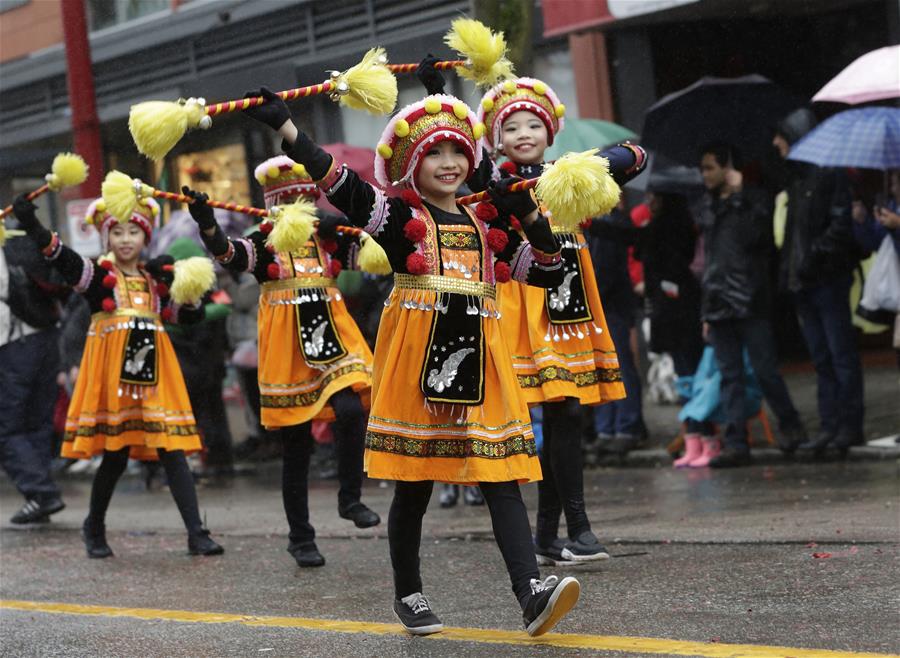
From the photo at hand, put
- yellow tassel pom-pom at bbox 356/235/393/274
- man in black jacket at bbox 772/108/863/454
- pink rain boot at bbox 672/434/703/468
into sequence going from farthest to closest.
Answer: pink rain boot at bbox 672/434/703/468 < man in black jacket at bbox 772/108/863/454 < yellow tassel pom-pom at bbox 356/235/393/274

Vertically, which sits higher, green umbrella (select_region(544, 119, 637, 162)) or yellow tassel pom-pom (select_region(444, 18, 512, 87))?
green umbrella (select_region(544, 119, 637, 162))

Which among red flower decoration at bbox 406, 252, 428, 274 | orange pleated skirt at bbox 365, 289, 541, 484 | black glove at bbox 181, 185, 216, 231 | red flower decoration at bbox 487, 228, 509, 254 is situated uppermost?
black glove at bbox 181, 185, 216, 231

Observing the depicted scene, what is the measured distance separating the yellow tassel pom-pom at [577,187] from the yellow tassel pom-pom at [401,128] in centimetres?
50

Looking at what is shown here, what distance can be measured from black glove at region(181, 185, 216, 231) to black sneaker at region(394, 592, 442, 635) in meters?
2.10

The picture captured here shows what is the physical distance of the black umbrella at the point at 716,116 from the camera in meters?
11.3

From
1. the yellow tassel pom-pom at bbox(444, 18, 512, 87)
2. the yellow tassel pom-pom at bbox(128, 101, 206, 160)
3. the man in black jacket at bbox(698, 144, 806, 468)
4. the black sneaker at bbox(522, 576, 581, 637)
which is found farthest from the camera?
the man in black jacket at bbox(698, 144, 806, 468)

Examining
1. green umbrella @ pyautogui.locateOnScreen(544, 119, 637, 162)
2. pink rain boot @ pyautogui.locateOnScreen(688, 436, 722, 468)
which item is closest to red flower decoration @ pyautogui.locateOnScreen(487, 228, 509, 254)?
pink rain boot @ pyautogui.locateOnScreen(688, 436, 722, 468)

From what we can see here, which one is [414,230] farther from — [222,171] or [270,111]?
[222,171]

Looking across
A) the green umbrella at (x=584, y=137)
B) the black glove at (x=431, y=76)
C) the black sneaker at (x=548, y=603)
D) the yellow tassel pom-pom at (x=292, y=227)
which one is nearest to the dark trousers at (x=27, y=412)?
the green umbrella at (x=584, y=137)

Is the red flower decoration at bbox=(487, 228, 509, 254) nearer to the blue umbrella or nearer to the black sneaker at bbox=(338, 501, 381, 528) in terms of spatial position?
the black sneaker at bbox=(338, 501, 381, 528)

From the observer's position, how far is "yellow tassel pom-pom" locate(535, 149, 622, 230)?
17.2ft

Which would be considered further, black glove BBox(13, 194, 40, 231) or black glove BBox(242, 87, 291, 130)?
black glove BBox(13, 194, 40, 231)

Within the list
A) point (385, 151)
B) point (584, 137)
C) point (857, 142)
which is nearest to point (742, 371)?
point (857, 142)

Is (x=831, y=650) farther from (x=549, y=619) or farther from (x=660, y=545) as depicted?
(x=660, y=545)
